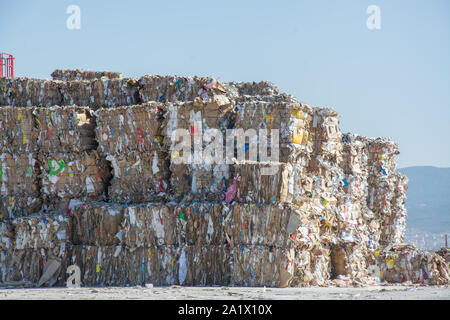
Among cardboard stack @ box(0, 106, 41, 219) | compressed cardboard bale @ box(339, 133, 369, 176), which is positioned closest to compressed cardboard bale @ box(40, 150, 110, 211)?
cardboard stack @ box(0, 106, 41, 219)

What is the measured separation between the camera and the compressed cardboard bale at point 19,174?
47.1 feet

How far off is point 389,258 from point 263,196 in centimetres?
550

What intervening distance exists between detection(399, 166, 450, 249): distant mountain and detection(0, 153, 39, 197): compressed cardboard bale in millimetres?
91351

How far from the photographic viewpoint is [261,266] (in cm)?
1241

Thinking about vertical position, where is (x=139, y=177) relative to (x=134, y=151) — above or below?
below

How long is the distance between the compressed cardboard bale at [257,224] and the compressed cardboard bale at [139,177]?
1524mm

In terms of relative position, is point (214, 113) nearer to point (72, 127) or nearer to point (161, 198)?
point (161, 198)

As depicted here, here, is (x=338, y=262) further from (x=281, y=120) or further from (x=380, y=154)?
(x=380, y=154)

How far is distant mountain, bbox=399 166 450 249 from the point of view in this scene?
121600mm

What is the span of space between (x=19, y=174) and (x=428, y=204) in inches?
6083

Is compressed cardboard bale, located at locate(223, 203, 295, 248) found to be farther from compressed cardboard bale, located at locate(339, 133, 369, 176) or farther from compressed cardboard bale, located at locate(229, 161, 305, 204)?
compressed cardboard bale, located at locate(339, 133, 369, 176)

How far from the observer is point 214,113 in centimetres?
1316

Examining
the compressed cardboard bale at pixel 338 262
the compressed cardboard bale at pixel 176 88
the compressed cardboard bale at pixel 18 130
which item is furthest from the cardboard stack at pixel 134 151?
the compressed cardboard bale at pixel 338 262

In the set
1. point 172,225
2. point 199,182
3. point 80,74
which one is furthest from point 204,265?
point 80,74
